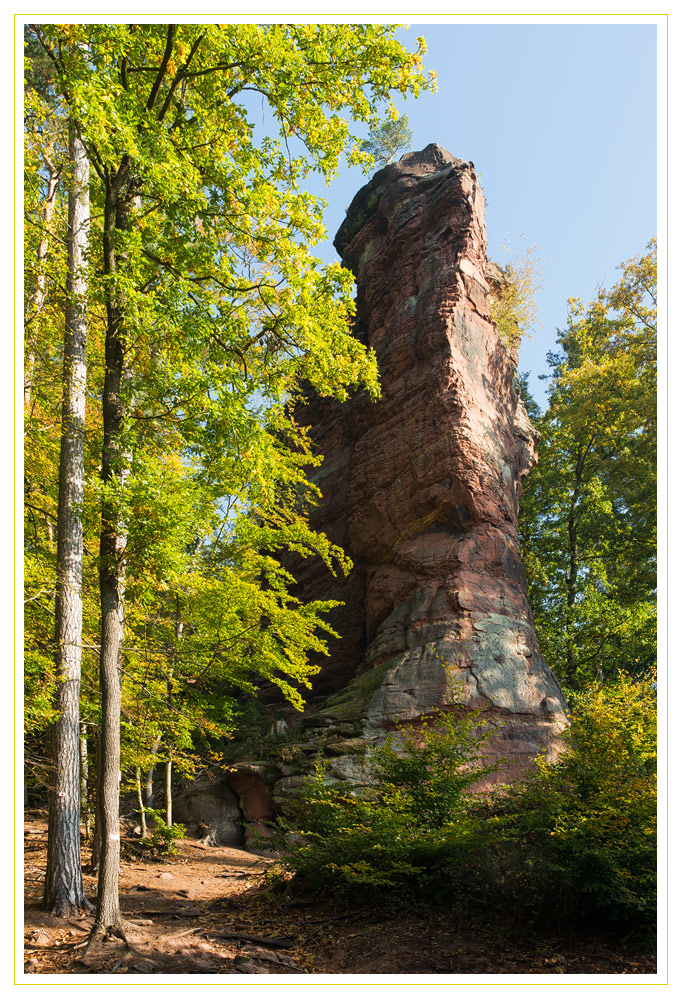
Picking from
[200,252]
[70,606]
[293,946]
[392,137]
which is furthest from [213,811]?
[392,137]

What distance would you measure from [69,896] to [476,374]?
577 inches

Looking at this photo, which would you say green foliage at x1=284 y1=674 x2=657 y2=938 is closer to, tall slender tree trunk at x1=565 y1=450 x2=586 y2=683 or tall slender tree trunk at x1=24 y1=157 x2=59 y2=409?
tall slender tree trunk at x1=24 y1=157 x2=59 y2=409

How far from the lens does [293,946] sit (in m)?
6.18

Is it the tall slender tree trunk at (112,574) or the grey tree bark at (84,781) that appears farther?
the grey tree bark at (84,781)

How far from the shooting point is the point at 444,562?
629 inches

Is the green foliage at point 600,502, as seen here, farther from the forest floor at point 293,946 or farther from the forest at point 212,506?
the forest floor at point 293,946

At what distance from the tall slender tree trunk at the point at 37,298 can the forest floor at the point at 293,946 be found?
6.53 metres

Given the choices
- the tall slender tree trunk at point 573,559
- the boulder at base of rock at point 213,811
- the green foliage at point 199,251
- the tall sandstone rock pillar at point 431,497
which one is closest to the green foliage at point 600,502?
the tall slender tree trunk at point 573,559

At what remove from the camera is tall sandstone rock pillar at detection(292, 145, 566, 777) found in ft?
46.9

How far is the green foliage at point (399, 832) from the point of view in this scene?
677cm

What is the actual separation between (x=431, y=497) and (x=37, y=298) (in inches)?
391
